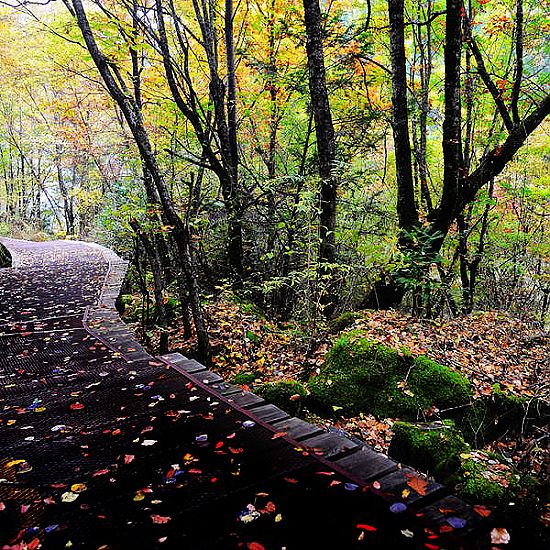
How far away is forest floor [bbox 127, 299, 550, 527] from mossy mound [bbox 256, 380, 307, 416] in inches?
7.3

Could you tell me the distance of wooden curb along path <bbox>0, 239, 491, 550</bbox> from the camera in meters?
1.95

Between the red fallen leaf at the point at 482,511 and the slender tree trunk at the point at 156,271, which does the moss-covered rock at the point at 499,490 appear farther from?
the slender tree trunk at the point at 156,271

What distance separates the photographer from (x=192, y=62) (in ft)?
35.3

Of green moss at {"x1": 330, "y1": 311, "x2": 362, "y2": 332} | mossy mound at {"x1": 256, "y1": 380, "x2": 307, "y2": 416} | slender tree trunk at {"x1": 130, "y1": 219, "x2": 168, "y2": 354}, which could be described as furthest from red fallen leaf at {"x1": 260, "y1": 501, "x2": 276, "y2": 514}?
green moss at {"x1": 330, "y1": 311, "x2": 362, "y2": 332}

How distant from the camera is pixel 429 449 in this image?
2.96 meters

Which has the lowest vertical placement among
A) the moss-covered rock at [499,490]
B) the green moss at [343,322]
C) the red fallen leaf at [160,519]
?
the green moss at [343,322]

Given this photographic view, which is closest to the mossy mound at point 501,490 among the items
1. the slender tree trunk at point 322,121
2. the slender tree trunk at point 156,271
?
the slender tree trunk at point 322,121

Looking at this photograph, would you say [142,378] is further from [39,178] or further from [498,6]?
[39,178]

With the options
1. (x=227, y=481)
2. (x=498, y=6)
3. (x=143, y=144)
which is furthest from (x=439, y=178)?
(x=227, y=481)

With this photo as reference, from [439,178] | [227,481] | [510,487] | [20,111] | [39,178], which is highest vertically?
[20,111]

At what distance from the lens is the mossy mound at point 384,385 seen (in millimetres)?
4465

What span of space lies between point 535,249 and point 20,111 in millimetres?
26327

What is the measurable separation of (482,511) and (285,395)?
227 cm

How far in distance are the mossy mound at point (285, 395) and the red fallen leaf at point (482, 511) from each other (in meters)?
2.18
